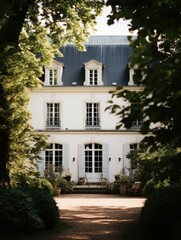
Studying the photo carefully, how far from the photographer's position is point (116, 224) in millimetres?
9641

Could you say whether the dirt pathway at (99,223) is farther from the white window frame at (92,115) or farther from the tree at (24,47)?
the white window frame at (92,115)

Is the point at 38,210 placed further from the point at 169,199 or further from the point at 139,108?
the point at 139,108

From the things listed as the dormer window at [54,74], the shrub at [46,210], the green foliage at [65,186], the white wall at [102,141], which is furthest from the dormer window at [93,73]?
the shrub at [46,210]

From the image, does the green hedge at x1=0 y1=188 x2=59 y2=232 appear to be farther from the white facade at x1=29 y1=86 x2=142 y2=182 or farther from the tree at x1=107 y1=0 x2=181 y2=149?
the white facade at x1=29 y1=86 x2=142 y2=182

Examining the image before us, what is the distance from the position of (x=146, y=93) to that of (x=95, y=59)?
78.9ft

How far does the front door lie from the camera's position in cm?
2445

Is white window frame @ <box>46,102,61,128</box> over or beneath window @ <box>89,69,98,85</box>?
beneath

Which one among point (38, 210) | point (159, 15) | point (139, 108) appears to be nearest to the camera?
point (139, 108)

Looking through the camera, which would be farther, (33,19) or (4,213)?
(33,19)

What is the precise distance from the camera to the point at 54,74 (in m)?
25.7

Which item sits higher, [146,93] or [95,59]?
[95,59]

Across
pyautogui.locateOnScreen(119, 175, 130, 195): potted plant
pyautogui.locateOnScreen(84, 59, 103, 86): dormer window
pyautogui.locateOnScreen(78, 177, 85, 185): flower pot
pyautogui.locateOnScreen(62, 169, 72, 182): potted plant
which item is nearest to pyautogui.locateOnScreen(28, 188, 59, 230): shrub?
pyautogui.locateOnScreen(119, 175, 130, 195): potted plant

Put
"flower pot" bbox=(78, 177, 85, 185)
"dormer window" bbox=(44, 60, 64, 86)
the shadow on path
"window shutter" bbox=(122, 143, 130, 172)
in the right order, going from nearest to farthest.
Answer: the shadow on path → "flower pot" bbox=(78, 177, 85, 185) → "window shutter" bbox=(122, 143, 130, 172) → "dormer window" bbox=(44, 60, 64, 86)

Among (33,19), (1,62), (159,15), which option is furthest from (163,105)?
(33,19)
